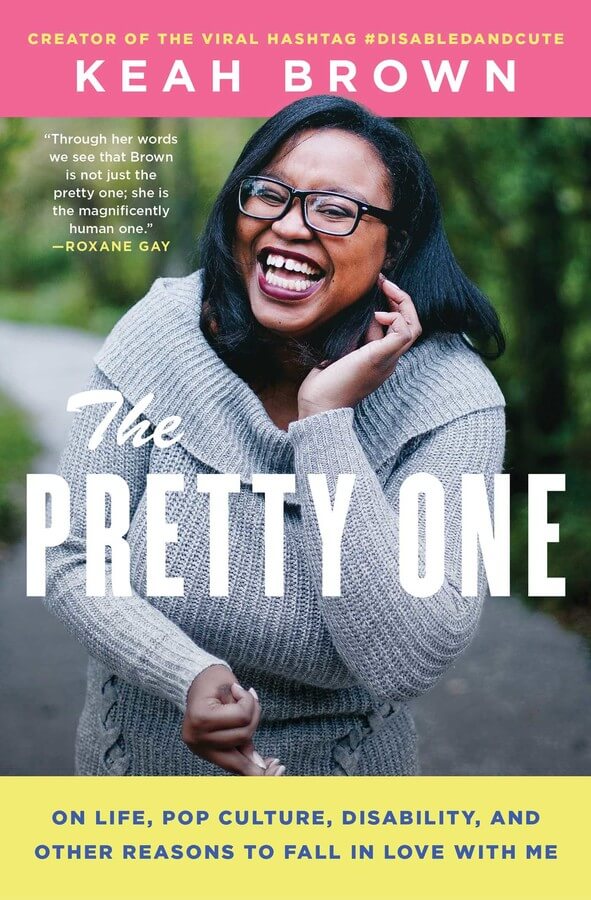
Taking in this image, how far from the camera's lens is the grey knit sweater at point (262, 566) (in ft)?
4.92

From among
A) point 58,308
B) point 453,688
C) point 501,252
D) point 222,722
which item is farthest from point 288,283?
point 501,252

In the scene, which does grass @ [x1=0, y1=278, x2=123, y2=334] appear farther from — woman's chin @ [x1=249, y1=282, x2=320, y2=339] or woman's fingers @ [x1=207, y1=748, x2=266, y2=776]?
woman's fingers @ [x1=207, y1=748, x2=266, y2=776]

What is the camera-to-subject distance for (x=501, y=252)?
4.11 m

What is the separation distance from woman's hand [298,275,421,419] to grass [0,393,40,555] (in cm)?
158

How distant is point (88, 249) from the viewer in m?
2.25

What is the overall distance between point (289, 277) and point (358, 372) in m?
0.18

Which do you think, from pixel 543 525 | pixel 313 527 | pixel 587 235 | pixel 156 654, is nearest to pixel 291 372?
pixel 313 527

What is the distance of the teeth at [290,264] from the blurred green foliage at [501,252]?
36cm

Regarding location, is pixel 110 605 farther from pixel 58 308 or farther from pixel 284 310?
pixel 58 308
